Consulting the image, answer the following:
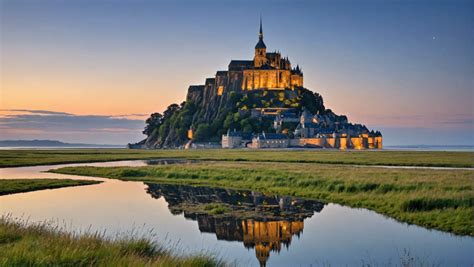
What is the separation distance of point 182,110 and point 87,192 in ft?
417

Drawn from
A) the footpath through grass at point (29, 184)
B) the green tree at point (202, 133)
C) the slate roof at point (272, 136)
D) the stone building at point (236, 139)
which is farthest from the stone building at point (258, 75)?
the footpath through grass at point (29, 184)

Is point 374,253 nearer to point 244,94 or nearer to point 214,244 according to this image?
point 214,244

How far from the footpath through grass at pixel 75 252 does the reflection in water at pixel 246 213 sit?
3890mm

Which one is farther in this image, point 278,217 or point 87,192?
point 87,192

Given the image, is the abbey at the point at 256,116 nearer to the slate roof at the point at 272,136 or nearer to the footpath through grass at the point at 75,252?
the slate roof at the point at 272,136

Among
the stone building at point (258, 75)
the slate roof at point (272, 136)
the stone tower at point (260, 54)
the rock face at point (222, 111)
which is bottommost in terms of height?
the slate roof at point (272, 136)

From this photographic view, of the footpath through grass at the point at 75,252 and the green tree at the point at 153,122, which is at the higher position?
the green tree at the point at 153,122

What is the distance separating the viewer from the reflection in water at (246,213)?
1555 cm

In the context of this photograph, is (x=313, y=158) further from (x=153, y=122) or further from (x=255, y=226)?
(x=153, y=122)

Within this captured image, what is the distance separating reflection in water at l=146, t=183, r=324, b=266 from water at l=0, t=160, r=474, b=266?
0.12 feet

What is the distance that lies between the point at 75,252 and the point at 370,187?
19.8 metres

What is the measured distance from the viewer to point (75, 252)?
8.86 meters

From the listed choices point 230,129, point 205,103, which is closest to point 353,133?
point 230,129

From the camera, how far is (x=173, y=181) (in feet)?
116
